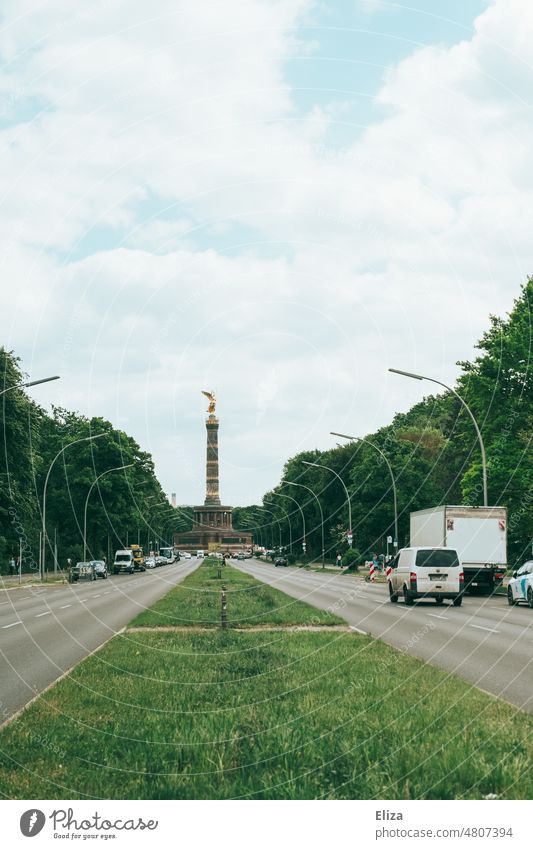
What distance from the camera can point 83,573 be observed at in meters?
69.2

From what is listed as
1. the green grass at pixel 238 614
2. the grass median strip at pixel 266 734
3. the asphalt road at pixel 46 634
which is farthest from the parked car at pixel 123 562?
the grass median strip at pixel 266 734

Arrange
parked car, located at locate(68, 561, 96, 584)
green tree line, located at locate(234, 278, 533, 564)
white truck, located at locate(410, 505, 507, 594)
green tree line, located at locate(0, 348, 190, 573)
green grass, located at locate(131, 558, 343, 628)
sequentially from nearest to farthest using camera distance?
green grass, located at locate(131, 558, 343, 628) < white truck, located at locate(410, 505, 507, 594) < green tree line, located at locate(234, 278, 533, 564) < green tree line, located at locate(0, 348, 190, 573) < parked car, located at locate(68, 561, 96, 584)

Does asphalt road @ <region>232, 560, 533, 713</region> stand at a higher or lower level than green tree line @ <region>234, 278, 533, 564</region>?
lower

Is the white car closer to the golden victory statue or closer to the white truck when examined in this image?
the white truck

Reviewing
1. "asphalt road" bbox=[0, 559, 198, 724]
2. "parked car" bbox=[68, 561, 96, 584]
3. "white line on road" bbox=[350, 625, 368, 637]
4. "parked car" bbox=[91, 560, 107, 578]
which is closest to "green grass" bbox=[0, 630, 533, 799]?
"asphalt road" bbox=[0, 559, 198, 724]

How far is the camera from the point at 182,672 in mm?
13312

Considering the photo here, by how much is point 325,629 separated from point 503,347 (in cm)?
3212

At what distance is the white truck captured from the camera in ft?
126

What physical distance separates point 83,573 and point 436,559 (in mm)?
42271

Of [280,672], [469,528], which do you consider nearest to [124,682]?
[280,672]

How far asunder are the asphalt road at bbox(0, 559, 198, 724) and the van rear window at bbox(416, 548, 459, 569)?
31.1 ft
